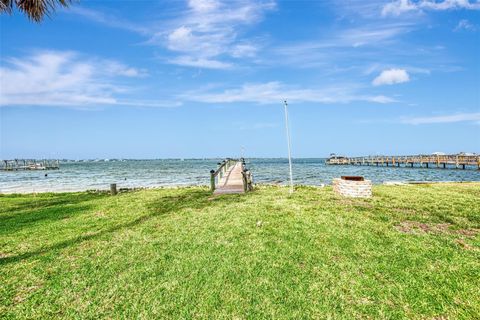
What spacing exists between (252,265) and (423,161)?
74.3m

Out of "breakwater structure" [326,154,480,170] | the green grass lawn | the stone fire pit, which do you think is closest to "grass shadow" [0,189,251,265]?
the green grass lawn

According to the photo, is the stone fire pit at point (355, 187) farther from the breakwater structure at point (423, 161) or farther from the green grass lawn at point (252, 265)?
the breakwater structure at point (423, 161)

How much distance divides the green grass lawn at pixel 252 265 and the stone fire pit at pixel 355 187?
2.82 meters

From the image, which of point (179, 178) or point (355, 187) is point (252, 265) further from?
point (179, 178)

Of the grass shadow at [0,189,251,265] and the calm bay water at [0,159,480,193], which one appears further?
the calm bay water at [0,159,480,193]

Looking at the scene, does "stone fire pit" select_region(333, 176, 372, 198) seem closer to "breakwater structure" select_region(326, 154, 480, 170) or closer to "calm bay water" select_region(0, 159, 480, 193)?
"calm bay water" select_region(0, 159, 480, 193)

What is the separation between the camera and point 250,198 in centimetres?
1497

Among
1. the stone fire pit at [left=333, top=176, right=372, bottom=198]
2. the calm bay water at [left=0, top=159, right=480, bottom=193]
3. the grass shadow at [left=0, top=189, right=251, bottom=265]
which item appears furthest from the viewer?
the calm bay water at [left=0, top=159, right=480, bottom=193]

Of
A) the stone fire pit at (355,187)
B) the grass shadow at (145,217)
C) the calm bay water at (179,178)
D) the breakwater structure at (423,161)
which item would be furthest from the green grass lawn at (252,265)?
the breakwater structure at (423,161)

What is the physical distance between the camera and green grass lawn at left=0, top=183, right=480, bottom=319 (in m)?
5.38

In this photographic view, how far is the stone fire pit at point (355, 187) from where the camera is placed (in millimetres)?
14727

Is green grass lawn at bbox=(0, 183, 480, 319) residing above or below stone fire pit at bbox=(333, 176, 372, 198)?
below

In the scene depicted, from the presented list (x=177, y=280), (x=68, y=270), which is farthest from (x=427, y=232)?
(x=68, y=270)

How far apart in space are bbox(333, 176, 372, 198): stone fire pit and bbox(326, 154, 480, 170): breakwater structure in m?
52.8
